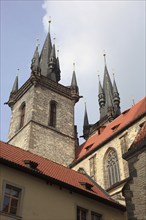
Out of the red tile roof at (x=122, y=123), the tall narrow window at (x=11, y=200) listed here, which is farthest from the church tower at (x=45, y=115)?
the tall narrow window at (x=11, y=200)

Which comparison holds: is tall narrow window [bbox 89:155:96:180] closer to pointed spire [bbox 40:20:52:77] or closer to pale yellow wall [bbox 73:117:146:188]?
pale yellow wall [bbox 73:117:146:188]

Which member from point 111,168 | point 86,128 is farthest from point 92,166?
point 86,128

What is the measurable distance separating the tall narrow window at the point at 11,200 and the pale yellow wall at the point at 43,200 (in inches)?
7.7

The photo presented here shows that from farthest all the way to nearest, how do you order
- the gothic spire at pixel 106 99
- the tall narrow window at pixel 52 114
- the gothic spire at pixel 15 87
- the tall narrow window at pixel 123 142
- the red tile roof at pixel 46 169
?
1. the gothic spire at pixel 106 99
2. the gothic spire at pixel 15 87
3. the tall narrow window at pixel 52 114
4. the tall narrow window at pixel 123 142
5. the red tile roof at pixel 46 169

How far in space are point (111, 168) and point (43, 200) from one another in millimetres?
11619

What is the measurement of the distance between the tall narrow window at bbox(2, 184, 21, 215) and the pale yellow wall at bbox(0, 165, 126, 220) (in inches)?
7.7

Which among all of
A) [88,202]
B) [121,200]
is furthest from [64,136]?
[88,202]

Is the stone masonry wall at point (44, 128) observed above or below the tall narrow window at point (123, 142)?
above

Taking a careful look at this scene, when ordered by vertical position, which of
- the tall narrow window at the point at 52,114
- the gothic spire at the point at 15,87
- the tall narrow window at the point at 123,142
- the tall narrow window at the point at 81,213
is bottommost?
the tall narrow window at the point at 81,213

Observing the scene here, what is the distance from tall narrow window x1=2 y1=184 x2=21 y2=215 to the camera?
10.7 meters

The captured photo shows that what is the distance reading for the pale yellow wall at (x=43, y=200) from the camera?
36.6ft

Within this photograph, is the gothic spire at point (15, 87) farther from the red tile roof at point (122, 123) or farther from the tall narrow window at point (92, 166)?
the tall narrow window at point (92, 166)

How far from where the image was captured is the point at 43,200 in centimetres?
1166

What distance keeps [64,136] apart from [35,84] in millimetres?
5339
